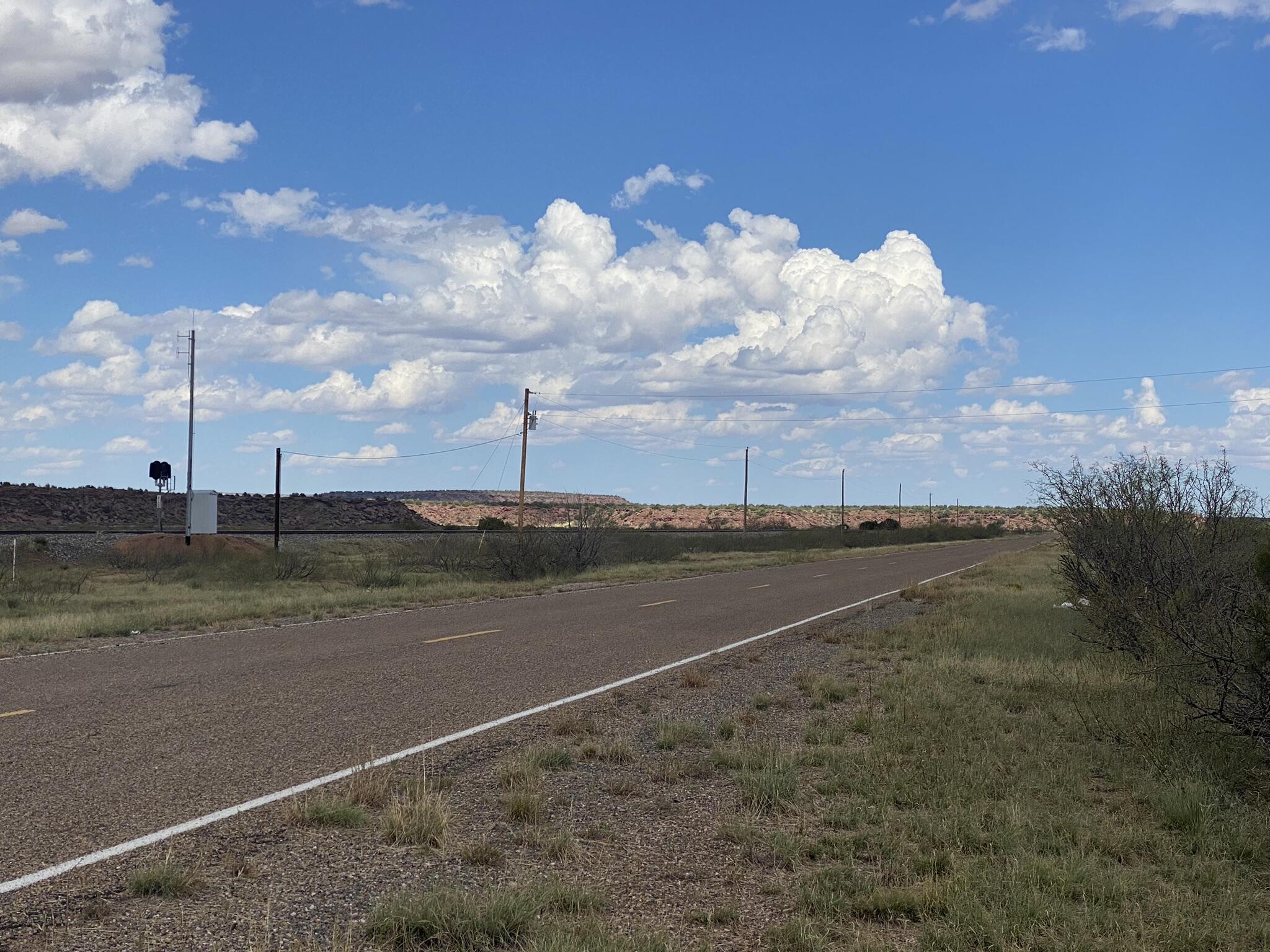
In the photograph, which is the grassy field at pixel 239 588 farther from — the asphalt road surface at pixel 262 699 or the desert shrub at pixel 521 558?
the asphalt road surface at pixel 262 699

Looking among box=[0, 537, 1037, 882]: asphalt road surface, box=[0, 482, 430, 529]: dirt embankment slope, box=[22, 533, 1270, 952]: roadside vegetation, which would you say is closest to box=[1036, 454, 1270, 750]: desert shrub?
box=[22, 533, 1270, 952]: roadside vegetation

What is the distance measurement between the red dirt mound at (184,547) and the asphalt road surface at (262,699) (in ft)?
71.5

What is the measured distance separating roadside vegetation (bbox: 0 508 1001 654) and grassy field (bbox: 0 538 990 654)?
62 mm

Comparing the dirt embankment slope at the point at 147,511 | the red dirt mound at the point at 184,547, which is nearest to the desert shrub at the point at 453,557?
the red dirt mound at the point at 184,547

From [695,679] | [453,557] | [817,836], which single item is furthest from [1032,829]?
[453,557]

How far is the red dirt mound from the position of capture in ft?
131

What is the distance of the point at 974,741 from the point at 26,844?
6.74 m

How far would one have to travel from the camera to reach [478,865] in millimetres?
5828

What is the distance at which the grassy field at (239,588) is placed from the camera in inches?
701

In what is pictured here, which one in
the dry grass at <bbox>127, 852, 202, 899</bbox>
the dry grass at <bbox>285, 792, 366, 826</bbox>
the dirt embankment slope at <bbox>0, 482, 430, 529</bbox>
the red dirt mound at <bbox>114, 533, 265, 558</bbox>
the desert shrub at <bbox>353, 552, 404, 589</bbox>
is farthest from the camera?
the dirt embankment slope at <bbox>0, 482, 430, 529</bbox>

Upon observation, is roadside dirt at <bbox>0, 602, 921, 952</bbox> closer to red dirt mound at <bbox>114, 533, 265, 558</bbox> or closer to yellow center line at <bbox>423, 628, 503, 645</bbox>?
yellow center line at <bbox>423, 628, 503, 645</bbox>

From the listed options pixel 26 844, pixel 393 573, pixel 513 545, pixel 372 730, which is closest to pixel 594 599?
pixel 393 573

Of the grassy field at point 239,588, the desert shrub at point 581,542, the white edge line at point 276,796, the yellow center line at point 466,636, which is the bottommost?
the grassy field at point 239,588

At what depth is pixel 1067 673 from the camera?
41.4 feet
